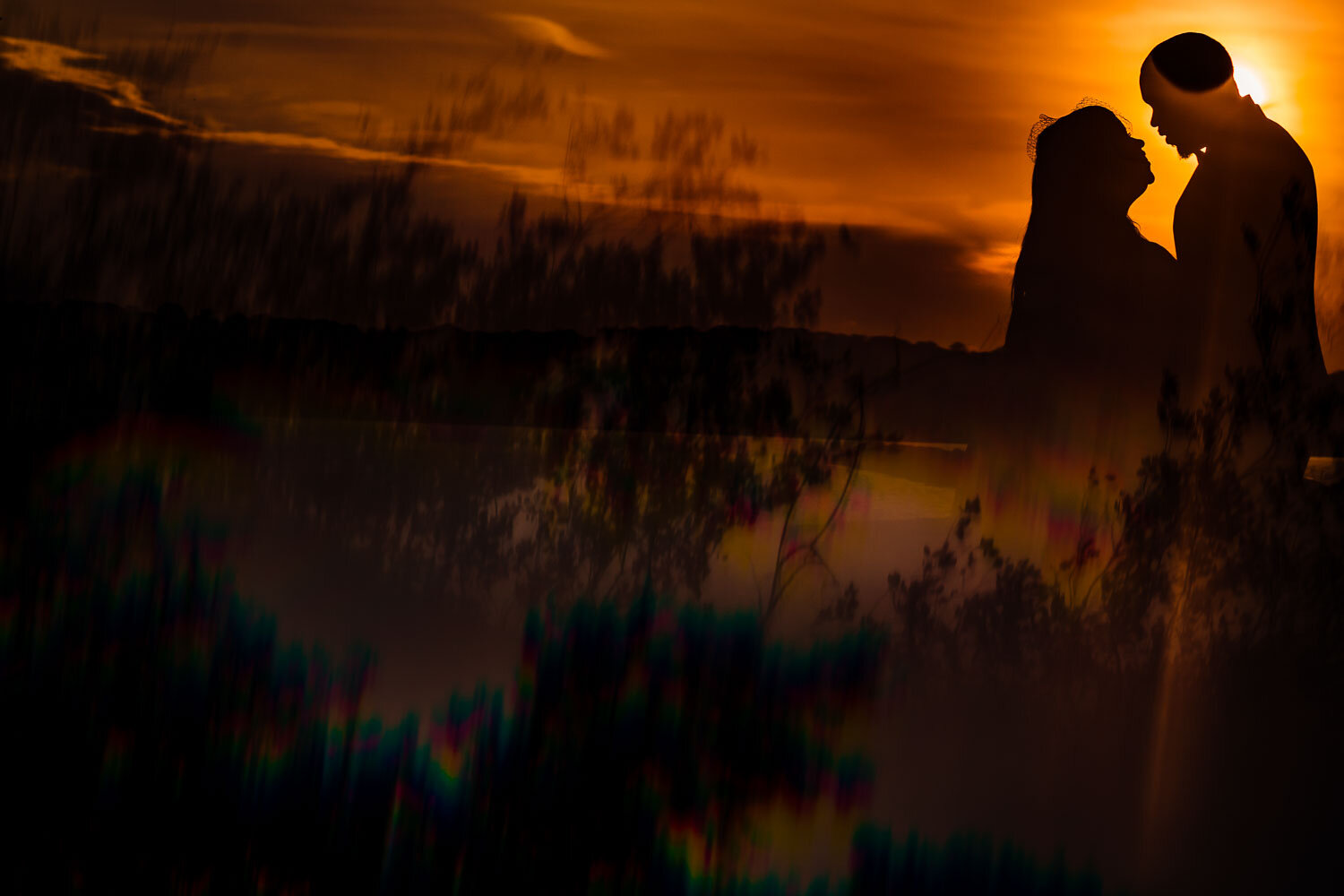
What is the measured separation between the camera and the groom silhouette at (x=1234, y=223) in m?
4.85

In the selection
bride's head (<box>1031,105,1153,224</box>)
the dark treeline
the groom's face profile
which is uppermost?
the groom's face profile

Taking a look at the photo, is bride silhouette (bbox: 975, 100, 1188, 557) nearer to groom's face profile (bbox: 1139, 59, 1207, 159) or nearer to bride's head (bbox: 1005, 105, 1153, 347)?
bride's head (bbox: 1005, 105, 1153, 347)

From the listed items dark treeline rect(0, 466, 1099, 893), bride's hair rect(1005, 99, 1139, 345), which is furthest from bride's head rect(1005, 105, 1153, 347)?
dark treeline rect(0, 466, 1099, 893)

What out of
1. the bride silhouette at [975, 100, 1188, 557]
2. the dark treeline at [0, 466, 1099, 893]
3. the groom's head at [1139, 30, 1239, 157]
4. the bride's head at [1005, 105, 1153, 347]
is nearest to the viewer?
the dark treeline at [0, 466, 1099, 893]

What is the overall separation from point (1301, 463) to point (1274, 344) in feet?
1.57

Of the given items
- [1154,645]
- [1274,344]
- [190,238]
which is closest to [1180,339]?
[1274,344]

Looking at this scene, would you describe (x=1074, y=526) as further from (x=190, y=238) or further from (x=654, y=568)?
(x=190, y=238)

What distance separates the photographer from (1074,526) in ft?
15.5

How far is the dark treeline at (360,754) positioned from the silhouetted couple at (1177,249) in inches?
75.7

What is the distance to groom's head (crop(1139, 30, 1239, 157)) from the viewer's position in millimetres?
5105

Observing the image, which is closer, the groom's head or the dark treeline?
the dark treeline

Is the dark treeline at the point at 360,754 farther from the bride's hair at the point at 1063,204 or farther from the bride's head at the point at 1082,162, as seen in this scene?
the bride's head at the point at 1082,162

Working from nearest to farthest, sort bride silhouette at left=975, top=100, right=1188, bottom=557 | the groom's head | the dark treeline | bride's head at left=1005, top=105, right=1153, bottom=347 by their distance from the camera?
the dark treeline, bride silhouette at left=975, top=100, right=1188, bottom=557, the groom's head, bride's head at left=1005, top=105, right=1153, bottom=347

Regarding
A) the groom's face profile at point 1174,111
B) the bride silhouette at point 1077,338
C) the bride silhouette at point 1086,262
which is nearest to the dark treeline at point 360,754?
the bride silhouette at point 1077,338
